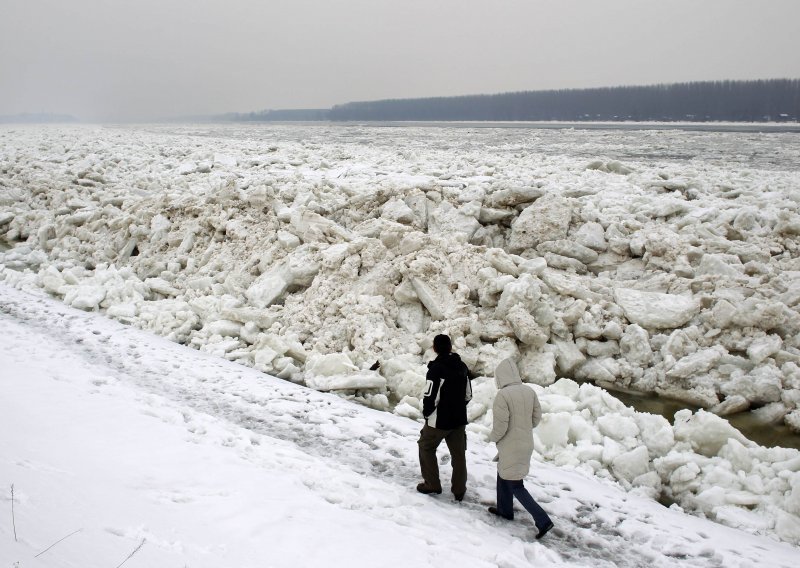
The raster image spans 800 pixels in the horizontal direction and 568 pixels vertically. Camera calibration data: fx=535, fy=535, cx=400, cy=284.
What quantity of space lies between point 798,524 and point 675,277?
434cm

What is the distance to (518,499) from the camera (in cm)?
416

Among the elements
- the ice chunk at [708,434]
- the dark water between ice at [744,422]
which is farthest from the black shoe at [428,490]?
the dark water between ice at [744,422]

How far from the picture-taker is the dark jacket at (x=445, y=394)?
438 cm

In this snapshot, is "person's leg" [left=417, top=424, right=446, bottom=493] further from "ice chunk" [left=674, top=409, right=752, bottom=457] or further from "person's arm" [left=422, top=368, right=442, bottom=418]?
"ice chunk" [left=674, top=409, right=752, bottom=457]

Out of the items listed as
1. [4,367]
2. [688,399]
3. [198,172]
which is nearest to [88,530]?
[4,367]

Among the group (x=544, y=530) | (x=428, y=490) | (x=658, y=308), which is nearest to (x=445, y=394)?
(x=428, y=490)

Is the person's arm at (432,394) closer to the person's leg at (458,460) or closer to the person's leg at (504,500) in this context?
the person's leg at (458,460)

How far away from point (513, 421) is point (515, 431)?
9 cm

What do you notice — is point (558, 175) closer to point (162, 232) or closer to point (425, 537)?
point (162, 232)

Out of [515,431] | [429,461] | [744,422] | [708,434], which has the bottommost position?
[744,422]

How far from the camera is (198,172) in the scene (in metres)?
15.9

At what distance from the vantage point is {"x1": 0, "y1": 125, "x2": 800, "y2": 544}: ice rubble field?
5.57 m

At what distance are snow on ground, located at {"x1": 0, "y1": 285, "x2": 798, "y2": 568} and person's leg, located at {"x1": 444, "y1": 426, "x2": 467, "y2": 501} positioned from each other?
0.11 meters

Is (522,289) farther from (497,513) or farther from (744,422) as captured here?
(497,513)
